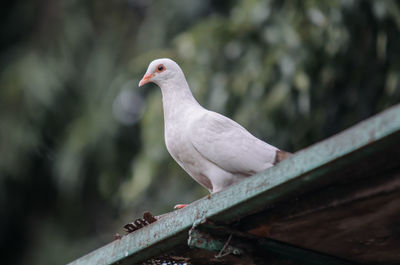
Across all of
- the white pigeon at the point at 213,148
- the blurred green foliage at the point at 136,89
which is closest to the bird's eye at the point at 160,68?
the white pigeon at the point at 213,148

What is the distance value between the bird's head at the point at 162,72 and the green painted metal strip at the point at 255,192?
140cm

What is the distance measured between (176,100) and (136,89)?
8.52 m

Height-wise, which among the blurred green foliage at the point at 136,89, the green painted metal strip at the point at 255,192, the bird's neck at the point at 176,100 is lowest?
the green painted metal strip at the point at 255,192

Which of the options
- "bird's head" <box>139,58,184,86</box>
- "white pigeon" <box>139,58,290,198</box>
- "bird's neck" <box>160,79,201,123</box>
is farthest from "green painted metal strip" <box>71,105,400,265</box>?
"bird's head" <box>139,58,184,86</box>

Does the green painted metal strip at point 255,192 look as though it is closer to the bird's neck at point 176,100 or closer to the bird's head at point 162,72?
the bird's neck at point 176,100

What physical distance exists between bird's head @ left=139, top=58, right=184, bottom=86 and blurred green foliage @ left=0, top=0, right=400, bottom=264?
338cm

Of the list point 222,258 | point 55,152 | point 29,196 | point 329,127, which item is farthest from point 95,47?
point 222,258

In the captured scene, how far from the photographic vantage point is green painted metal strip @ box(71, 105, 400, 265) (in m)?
2.74

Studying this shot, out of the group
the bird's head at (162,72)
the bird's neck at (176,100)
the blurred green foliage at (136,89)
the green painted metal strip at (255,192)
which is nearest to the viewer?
the green painted metal strip at (255,192)

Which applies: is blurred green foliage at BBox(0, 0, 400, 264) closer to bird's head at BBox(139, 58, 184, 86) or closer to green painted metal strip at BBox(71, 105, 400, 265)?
bird's head at BBox(139, 58, 184, 86)

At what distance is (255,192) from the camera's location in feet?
10.4

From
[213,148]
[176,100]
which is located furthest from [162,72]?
[213,148]

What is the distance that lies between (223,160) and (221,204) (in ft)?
3.34

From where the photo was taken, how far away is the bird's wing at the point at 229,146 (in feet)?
14.0
